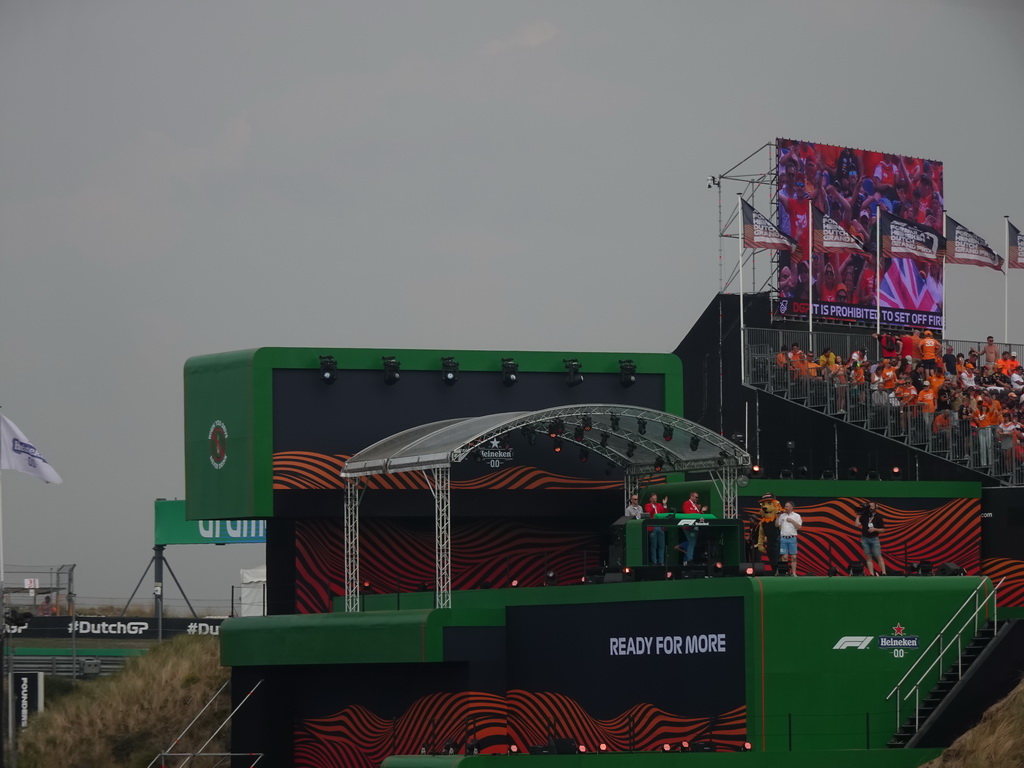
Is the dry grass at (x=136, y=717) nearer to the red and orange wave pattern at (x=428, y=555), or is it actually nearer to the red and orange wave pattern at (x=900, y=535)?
the red and orange wave pattern at (x=428, y=555)

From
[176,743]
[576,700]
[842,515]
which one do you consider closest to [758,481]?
[842,515]

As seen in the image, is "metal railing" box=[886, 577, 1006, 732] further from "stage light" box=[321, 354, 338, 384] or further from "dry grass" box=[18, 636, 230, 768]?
"dry grass" box=[18, 636, 230, 768]

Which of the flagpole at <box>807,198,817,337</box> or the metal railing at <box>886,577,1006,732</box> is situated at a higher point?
the flagpole at <box>807,198,817,337</box>

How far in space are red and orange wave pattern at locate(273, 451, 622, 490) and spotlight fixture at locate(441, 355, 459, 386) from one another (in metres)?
2.33

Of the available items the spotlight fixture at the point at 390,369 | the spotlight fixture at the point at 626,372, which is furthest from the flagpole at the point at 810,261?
the spotlight fixture at the point at 390,369

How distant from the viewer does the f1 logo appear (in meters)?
32.2

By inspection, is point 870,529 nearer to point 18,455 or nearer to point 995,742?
point 995,742

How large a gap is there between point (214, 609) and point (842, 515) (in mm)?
32114

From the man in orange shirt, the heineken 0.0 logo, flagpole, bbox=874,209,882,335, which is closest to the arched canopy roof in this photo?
the heineken 0.0 logo

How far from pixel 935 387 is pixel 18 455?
21370 millimetres

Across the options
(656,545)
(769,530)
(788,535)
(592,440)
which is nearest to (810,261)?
(592,440)

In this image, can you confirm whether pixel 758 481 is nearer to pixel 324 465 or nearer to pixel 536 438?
pixel 536 438

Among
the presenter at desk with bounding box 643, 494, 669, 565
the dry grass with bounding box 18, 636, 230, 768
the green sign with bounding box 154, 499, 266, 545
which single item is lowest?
the dry grass with bounding box 18, 636, 230, 768

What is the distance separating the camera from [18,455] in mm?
36375
